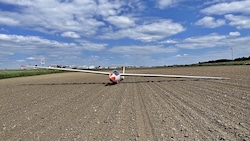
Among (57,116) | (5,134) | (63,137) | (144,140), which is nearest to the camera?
(144,140)

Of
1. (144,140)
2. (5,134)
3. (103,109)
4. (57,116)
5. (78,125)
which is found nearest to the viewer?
(144,140)

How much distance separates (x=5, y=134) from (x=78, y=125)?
2397 mm

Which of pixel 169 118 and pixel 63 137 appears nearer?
pixel 63 137

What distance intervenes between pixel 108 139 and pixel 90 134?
835 mm

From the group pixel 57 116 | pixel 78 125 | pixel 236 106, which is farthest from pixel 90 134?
pixel 236 106

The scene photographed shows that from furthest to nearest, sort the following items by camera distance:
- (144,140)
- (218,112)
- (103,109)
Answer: (103,109) < (218,112) < (144,140)

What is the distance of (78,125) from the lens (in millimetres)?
10133

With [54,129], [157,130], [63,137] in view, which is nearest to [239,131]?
[157,130]

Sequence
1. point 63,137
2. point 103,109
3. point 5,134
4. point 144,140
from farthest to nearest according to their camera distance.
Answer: point 103,109 → point 5,134 → point 63,137 → point 144,140

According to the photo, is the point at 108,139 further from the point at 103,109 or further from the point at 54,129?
the point at 103,109

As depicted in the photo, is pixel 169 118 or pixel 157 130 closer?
pixel 157 130

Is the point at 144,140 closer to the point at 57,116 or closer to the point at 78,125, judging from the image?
the point at 78,125

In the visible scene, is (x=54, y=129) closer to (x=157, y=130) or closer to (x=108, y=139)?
(x=108, y=139)

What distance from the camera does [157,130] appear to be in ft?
29.1
